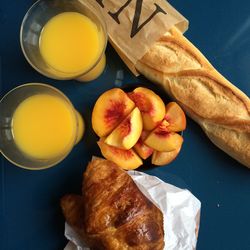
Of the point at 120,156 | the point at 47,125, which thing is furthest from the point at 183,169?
the point at 47,125

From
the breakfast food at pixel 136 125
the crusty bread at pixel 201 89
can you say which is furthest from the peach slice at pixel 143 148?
the crusty bread at pixel 201 89

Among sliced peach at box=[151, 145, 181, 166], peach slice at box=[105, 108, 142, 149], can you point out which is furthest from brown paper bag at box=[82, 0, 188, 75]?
sliced peach at box=[151, 145, 181, 166]

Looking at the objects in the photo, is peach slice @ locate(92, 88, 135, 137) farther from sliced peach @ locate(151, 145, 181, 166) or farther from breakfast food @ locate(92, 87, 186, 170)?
sliced peach @ locate(151, 145, 181, 166)

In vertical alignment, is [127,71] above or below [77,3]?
below

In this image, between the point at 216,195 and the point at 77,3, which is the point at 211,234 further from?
the point at 77,3

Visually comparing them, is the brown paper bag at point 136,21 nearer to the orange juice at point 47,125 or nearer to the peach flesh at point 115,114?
the peach flesh at point 115,114

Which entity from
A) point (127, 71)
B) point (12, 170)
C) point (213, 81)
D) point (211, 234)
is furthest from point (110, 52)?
point (211, 234)
